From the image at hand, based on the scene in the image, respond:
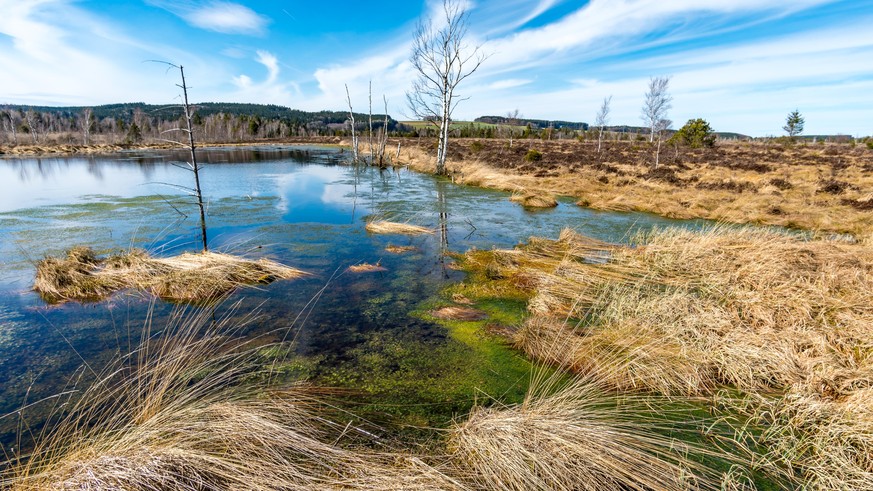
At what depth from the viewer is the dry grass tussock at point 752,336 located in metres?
3.02

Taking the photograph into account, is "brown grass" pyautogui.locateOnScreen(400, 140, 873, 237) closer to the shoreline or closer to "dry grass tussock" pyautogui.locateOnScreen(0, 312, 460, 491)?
the shoreline

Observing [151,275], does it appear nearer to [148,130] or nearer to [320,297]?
[320,297]

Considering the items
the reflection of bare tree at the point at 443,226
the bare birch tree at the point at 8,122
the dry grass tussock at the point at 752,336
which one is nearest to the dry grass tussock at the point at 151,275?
the reflection of bare tree at the point at 443,226

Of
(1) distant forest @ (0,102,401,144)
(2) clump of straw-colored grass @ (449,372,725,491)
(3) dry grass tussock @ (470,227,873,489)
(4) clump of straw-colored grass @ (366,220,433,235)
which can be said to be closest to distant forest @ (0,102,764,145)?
(1) distant forest @ (0,102,401,144)

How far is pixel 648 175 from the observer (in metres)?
20.2

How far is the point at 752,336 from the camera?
4203 millimetres

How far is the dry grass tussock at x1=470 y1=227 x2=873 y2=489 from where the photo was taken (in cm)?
302

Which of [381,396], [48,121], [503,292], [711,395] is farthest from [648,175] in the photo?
[48,121]

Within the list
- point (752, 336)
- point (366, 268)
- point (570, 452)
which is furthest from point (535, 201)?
point (570, 452)

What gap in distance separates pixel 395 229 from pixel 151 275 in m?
5.36

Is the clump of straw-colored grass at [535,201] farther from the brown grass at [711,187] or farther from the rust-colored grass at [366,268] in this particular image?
the rust-colored grass at [366,268]

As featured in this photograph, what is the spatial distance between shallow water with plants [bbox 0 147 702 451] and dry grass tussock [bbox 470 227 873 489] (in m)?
0.89

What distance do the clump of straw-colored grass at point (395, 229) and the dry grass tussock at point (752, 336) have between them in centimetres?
352

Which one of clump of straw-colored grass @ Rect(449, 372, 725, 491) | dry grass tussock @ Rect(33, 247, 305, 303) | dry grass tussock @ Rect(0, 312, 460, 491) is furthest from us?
dry grass tussock @ Rect(33, 247, 305, 303)
